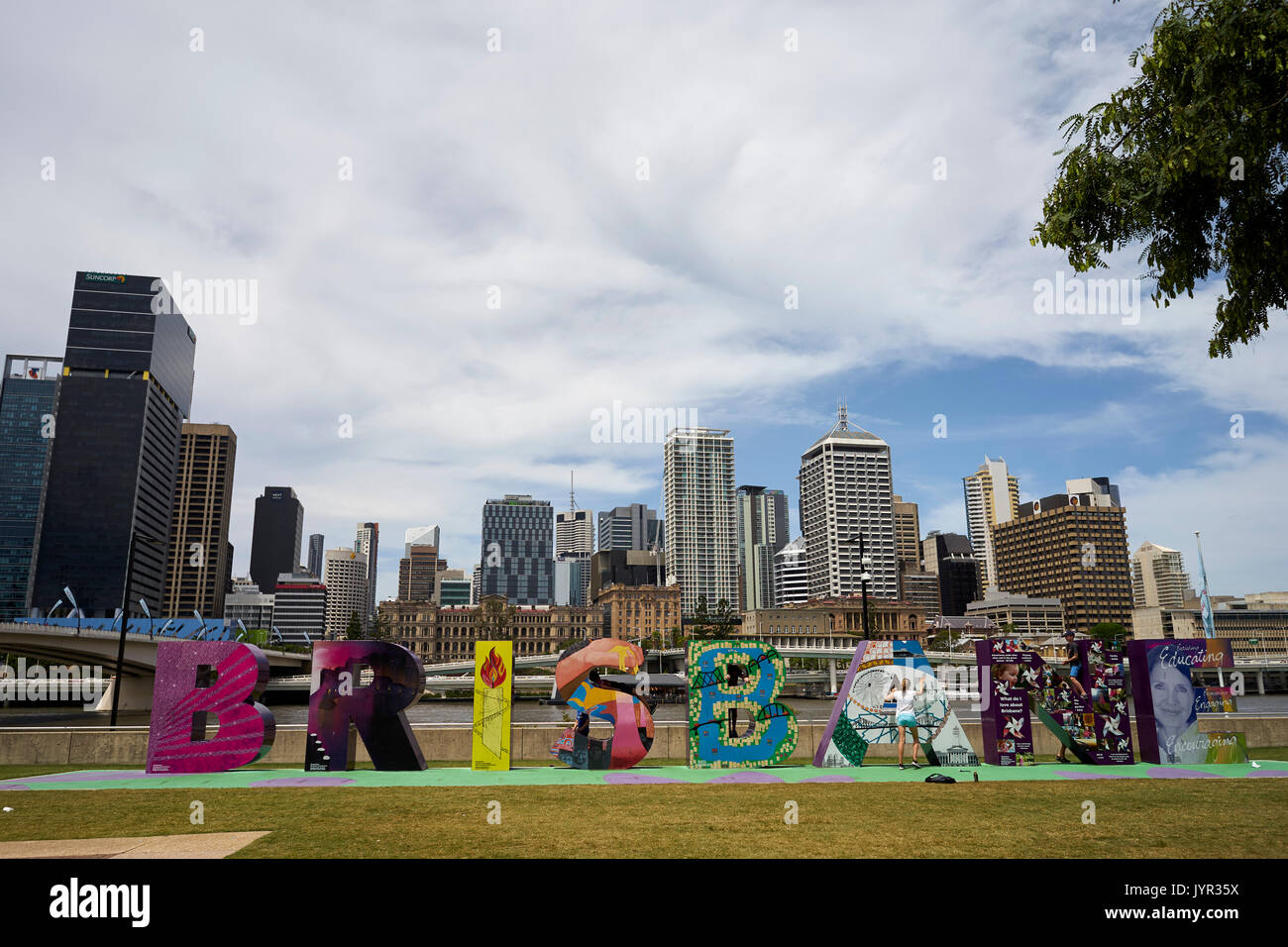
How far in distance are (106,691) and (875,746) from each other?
91.9 m

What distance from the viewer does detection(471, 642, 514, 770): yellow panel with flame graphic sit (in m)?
21.3

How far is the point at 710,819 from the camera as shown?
44.9 feet

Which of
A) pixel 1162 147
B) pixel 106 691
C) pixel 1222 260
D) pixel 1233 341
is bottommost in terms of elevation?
pixel 106 691

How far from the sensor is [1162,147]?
1289 centimetres

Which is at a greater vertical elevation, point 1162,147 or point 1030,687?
point 1162,147

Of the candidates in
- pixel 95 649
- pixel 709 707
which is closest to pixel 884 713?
pixel 709 707

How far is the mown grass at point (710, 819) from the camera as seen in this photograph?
1120cm

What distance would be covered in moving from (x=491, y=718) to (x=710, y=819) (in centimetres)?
926

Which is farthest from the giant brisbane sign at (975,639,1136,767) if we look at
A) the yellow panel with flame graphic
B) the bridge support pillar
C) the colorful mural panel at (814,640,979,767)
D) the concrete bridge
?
the bridge support pillar

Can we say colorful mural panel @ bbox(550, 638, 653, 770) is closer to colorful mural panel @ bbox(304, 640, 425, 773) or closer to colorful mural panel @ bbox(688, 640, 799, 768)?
colorful mural panel @ bbox(688, 640, 799, 768)

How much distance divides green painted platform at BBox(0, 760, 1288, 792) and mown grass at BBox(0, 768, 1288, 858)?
96cm
